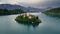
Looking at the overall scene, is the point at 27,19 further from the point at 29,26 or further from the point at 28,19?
the point at 29,26

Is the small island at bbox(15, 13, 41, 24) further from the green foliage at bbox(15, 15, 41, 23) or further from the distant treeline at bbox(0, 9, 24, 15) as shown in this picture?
the distant treeline at bbox(0, 9, 24, 15)

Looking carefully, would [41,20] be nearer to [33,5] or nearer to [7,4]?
[33,5]

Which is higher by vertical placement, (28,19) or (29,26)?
(28,19)

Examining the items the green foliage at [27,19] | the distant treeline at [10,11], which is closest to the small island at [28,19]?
the green foliage at [27,19]

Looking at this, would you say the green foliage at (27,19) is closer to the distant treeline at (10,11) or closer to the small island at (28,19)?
the small island at (28,19)

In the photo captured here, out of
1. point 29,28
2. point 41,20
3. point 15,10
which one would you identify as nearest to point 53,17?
point 41,20

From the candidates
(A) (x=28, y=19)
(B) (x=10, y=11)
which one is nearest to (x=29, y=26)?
(A) (x=28, y=19)

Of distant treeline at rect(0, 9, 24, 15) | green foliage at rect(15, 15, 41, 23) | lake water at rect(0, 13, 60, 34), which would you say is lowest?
lake water at rect(0, 13, 60, 34)

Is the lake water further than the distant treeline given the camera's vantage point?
No

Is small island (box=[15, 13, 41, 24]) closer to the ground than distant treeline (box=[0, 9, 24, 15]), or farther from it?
closer to the ground

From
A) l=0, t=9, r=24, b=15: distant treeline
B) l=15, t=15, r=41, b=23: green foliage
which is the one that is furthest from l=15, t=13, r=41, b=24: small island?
l=0, t=9, r=24, b=15: distant treeline
